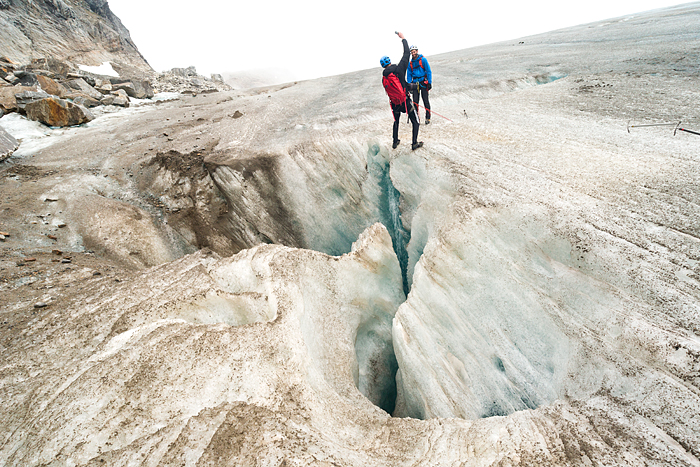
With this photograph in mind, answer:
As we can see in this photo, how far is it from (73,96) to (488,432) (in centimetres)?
2024

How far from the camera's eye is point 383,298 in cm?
657

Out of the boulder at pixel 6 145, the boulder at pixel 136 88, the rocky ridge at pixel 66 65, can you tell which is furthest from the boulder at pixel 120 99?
the boulder at pixel 6 145

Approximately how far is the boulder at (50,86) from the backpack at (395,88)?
52.5 feet

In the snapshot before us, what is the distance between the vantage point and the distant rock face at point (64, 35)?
21.6m

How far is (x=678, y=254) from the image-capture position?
3.71 m

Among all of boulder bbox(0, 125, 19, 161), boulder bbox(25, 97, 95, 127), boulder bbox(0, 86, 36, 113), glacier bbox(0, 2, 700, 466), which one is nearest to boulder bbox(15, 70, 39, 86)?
boulder bbox(0, 86, 36, 113)

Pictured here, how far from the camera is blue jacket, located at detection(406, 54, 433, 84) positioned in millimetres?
7168

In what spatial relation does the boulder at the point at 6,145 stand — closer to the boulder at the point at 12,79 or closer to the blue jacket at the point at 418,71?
the boulder at the point at 12,79

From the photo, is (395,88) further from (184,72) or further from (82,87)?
(184,72)

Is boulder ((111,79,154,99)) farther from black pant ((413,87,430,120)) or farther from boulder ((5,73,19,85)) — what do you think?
black pant ((413,87,430,120))

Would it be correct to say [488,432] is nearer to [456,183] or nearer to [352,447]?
[352,447]

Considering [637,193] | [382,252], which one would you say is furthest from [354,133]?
[637,193]

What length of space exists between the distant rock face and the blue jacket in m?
24.2

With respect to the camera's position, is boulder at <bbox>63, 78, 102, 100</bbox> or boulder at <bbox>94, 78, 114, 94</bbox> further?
boulder at <bbox>94, 78, 114, 94</bbox>
